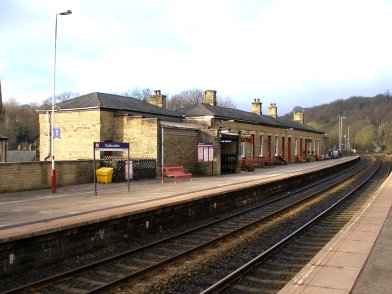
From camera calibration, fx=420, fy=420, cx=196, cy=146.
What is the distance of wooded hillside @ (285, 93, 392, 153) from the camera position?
12031cm

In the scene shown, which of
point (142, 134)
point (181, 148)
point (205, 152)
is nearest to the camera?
point (142, 134)

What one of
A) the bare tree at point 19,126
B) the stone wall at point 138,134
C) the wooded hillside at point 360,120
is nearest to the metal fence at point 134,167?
the stone wall at point 138,134

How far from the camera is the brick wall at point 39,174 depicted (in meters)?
16.6

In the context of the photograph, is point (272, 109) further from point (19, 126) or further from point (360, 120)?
point (360, 120)

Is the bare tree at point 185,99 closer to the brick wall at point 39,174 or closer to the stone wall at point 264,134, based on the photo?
the stone wall at point 264,134

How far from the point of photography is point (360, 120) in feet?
449

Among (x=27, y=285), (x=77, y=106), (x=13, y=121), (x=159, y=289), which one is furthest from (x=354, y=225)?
(x=13, y=121)

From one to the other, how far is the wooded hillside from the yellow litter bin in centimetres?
9567

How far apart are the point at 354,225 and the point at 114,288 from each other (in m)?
6.63

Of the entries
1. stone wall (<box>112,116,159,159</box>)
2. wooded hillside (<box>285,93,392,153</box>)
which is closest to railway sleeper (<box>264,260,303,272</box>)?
stone wall (<box>112,116,159,159</box>)

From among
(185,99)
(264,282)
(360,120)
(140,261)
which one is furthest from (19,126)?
(360,120)

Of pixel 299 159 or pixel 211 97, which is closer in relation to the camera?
pixel 211 97

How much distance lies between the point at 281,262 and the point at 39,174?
12574 mm

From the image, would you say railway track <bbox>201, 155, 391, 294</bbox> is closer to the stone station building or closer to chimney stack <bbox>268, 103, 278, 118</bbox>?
the stone station building
